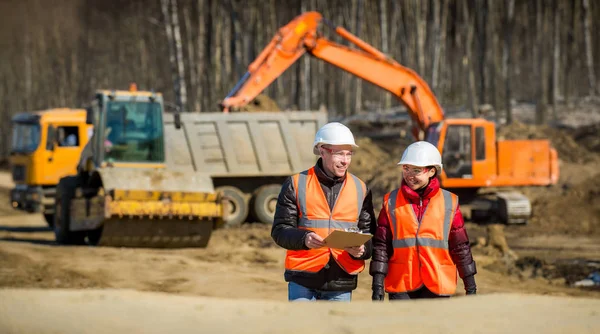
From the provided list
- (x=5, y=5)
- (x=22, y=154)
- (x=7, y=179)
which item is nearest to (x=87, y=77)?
(x=5, y=5)

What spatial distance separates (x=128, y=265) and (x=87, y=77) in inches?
2031

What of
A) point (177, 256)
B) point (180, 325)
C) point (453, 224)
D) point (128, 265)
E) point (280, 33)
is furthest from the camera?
point (280, 33)

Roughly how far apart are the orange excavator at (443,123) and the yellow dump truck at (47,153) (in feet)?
13.0

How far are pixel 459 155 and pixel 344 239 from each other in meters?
13.5

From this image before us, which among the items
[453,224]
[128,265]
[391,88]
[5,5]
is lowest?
[128,265]

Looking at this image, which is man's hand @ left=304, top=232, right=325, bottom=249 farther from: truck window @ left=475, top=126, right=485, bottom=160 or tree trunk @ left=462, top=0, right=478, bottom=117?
tree trunk @ left=462, top=0, right=478, bottom=117

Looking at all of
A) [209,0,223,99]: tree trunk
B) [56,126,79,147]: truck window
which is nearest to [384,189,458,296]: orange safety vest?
[56,126,79,147]: truck window

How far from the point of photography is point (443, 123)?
1841 centimetres

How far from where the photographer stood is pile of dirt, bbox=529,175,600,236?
19.7 metres

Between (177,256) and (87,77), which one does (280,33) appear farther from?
(87,77)

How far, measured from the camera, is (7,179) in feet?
136

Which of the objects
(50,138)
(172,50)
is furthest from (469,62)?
(50,138)

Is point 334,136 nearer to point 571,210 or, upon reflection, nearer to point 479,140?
point 479,140

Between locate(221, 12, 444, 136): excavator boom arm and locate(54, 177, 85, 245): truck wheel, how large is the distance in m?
3.75
